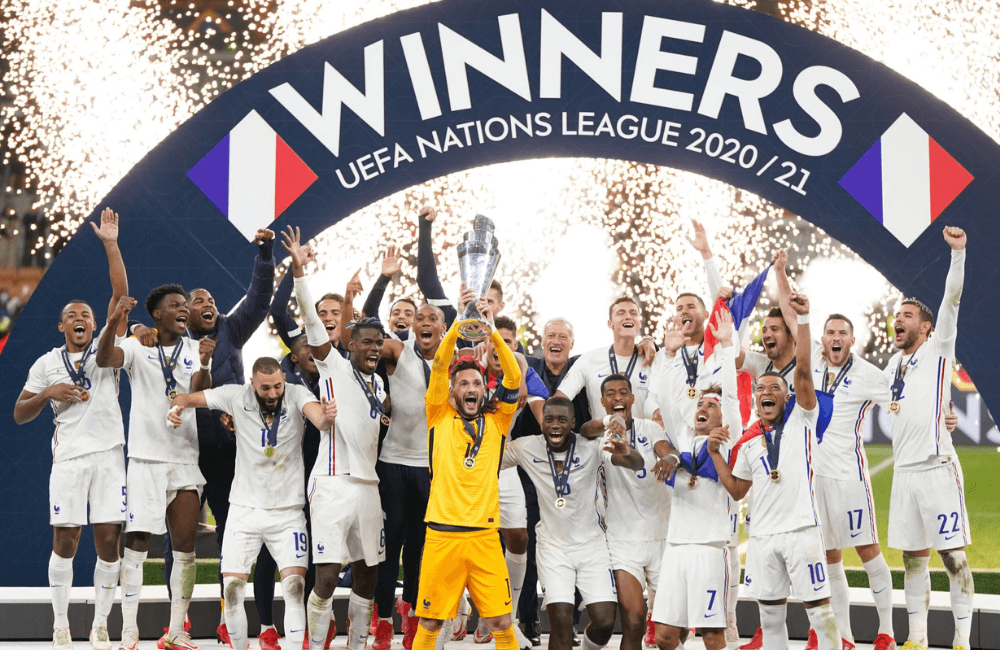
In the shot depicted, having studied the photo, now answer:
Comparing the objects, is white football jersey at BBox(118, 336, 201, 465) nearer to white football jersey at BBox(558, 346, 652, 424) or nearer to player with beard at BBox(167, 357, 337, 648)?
player with beard at BBox(167, 357, 337, 648)

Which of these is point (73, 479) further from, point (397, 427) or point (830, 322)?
point (830, 322)

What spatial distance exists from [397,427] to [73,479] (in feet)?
6.58

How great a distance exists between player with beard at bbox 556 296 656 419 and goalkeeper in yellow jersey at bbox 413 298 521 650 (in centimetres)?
93

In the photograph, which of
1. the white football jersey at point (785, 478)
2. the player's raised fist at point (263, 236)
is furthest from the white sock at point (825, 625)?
the player's raised fist at point (263, 236)

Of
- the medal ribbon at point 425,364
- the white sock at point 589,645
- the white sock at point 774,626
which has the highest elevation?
the medal ribbon at point 425,364

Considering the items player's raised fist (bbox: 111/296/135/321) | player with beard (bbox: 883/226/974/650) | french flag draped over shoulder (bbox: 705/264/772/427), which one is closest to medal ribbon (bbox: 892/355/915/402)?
player with beard (bbox: 883/226/974/650)

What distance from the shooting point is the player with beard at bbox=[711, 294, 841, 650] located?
640 cm

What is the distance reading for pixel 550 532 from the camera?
22.0ft

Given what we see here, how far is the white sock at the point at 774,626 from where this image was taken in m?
6.46

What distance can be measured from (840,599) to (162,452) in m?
4.29

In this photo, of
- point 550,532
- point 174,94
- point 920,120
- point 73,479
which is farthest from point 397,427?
point 174,94

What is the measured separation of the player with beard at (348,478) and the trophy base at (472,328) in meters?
1.04

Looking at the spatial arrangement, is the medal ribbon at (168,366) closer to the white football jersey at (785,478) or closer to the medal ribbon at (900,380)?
the white football jersey at (785,478)

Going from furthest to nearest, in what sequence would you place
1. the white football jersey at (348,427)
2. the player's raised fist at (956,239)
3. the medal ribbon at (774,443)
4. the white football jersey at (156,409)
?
the player's raised fist at (956,239) → the white football jersey at (156,409) → the white football jersey at (348,427) → the medal ribbon at (774,443)
